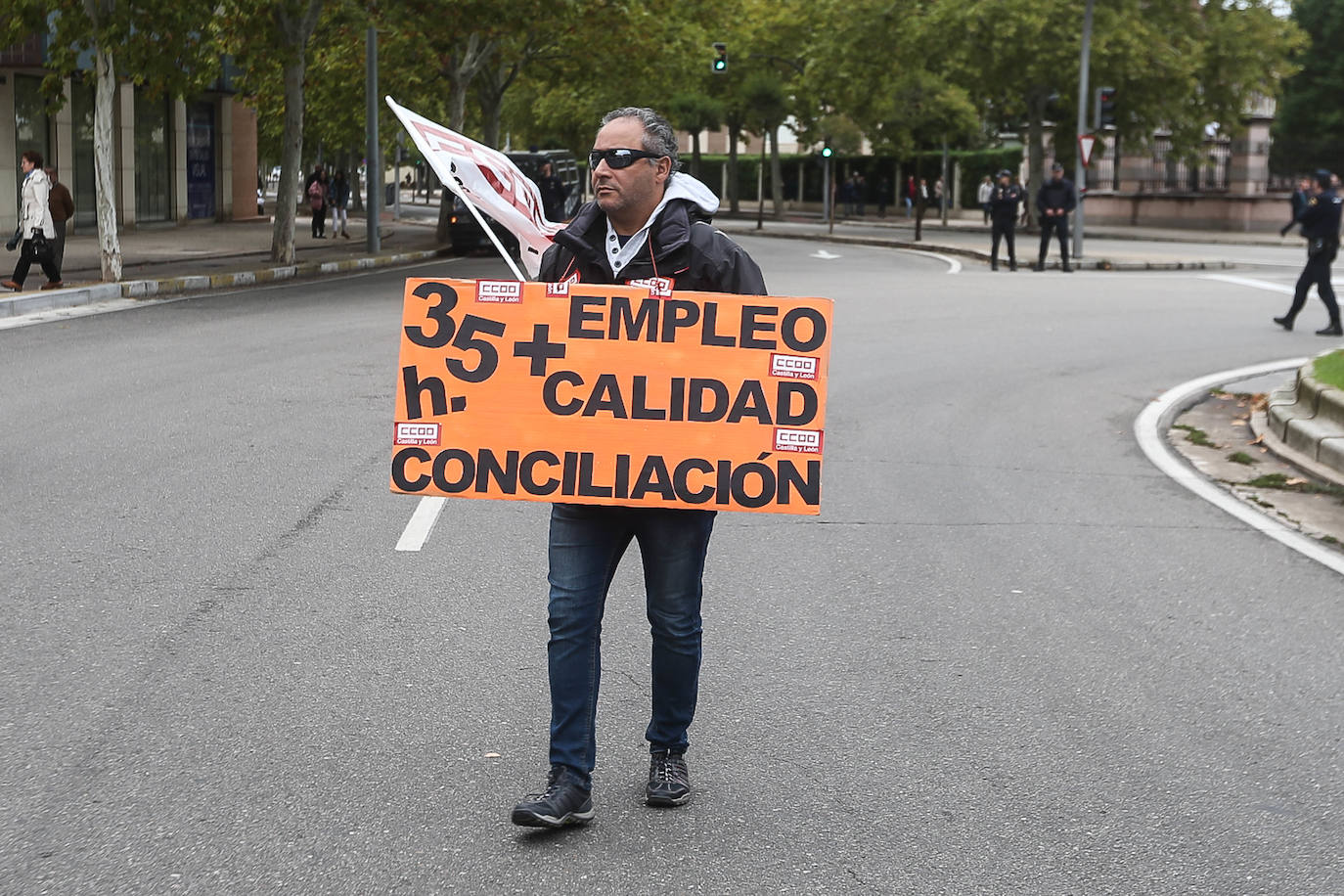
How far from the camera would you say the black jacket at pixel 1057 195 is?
2864 centimetres

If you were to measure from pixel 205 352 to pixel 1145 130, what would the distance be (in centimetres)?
3649

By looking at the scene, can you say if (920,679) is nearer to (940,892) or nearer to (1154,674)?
(1154,674)

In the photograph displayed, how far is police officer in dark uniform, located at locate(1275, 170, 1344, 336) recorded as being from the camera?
1877 cm

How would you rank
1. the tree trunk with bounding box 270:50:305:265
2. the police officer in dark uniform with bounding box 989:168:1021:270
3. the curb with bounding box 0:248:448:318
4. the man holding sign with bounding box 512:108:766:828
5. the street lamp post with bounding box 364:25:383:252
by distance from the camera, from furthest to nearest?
the street lamp post with bounding box 364:25:383:252 < the police officer in dark uniform with bounding box 989:168:1021:270 < the tree trunk with bounding box 270:50:305:265 < the curb with bounding box 0:248:448:318 < the man holding sign with bounding box 512:108:766:828

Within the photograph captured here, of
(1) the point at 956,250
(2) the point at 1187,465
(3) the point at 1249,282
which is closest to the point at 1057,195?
(3) the point at 1249,282

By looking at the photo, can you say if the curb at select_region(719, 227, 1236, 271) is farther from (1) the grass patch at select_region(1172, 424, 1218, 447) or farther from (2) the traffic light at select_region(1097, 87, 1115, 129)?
(1) the grass patch at select_region(1172, 424, 1218, 447)

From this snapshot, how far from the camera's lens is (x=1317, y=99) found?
6988 centimetres

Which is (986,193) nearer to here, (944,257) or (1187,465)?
(944,257)

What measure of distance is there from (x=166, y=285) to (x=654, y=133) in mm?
19320

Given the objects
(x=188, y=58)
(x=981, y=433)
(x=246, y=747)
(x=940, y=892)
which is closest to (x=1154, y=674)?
(x=940, y=892)

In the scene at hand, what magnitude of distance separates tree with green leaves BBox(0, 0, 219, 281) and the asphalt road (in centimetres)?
1166

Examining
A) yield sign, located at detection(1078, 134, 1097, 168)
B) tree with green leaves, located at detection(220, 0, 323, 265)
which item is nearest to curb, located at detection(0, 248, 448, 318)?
tree with green leaves, located at detection(220, 0, 323, 265)

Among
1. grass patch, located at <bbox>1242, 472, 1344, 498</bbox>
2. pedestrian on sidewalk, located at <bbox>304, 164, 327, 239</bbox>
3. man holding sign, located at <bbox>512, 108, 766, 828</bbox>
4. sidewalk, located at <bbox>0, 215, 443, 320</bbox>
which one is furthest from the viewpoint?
pedestrian on sidewalk, located at <bbox>304, 164, 327, 239</bbox>

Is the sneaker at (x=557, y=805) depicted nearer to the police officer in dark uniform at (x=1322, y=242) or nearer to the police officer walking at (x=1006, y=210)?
the police officer in dark uniform at (x=1322, y=242)
